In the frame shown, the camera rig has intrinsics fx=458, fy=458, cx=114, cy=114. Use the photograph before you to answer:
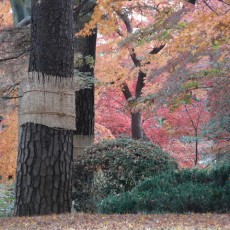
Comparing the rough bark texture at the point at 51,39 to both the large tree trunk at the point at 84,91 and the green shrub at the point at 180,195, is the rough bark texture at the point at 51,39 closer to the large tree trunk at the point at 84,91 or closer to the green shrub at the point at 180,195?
the green shrub at the point at 180,195

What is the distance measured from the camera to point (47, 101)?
5863 millimetres

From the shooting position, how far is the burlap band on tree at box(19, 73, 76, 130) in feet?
19.1

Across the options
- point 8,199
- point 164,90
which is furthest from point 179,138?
point 164,90

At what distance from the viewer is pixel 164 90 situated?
25.3 feet

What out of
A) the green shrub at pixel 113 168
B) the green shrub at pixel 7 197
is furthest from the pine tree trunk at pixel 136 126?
the green shrub at pixel 113 168

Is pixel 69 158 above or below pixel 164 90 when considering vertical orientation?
below

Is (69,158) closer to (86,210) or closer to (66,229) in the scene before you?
(86,210)

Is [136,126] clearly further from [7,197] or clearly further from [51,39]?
[51,39]

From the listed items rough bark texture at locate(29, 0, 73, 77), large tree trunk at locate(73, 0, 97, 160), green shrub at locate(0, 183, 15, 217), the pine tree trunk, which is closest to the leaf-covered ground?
rough bark texture at locate(29, 0, 73, 77)

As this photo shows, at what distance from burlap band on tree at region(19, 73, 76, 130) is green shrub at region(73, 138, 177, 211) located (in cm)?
135

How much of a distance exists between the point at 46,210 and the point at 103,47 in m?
10.7

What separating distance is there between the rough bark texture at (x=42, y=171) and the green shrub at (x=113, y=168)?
52.0 inches

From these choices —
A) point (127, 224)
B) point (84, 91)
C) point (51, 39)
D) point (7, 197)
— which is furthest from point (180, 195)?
point (7, 197)

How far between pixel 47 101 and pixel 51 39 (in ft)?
2.60
